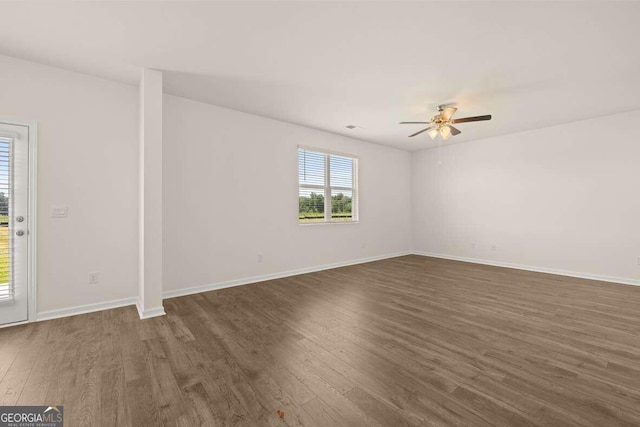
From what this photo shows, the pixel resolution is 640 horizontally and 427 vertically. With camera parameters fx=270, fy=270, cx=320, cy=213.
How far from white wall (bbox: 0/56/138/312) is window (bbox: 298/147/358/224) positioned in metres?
2.69

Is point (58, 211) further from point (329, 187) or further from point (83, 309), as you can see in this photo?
point (329, 187)

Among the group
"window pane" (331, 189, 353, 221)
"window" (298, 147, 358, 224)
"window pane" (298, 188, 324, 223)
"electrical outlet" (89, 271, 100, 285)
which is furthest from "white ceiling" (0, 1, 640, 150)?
"electrical outlet" (89, 271, 100, 285)

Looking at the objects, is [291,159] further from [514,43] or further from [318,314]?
[514,43]

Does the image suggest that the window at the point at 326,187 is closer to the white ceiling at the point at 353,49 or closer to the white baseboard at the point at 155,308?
the white baseboard at the point at 155,308

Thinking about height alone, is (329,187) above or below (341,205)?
above

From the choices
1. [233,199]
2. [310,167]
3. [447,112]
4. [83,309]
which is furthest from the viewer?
[310,167]

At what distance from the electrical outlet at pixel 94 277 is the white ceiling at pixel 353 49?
2311mm

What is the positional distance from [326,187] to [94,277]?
153 inches

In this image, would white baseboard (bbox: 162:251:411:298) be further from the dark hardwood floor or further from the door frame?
the door frame

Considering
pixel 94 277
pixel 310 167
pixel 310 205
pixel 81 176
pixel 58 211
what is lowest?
pixel 94 277

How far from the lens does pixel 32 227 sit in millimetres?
2809

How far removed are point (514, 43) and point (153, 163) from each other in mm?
3826

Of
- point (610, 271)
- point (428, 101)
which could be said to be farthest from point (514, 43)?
point (610, 271)

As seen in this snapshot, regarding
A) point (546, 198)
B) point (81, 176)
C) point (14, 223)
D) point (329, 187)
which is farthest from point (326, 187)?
point (14, 223)
